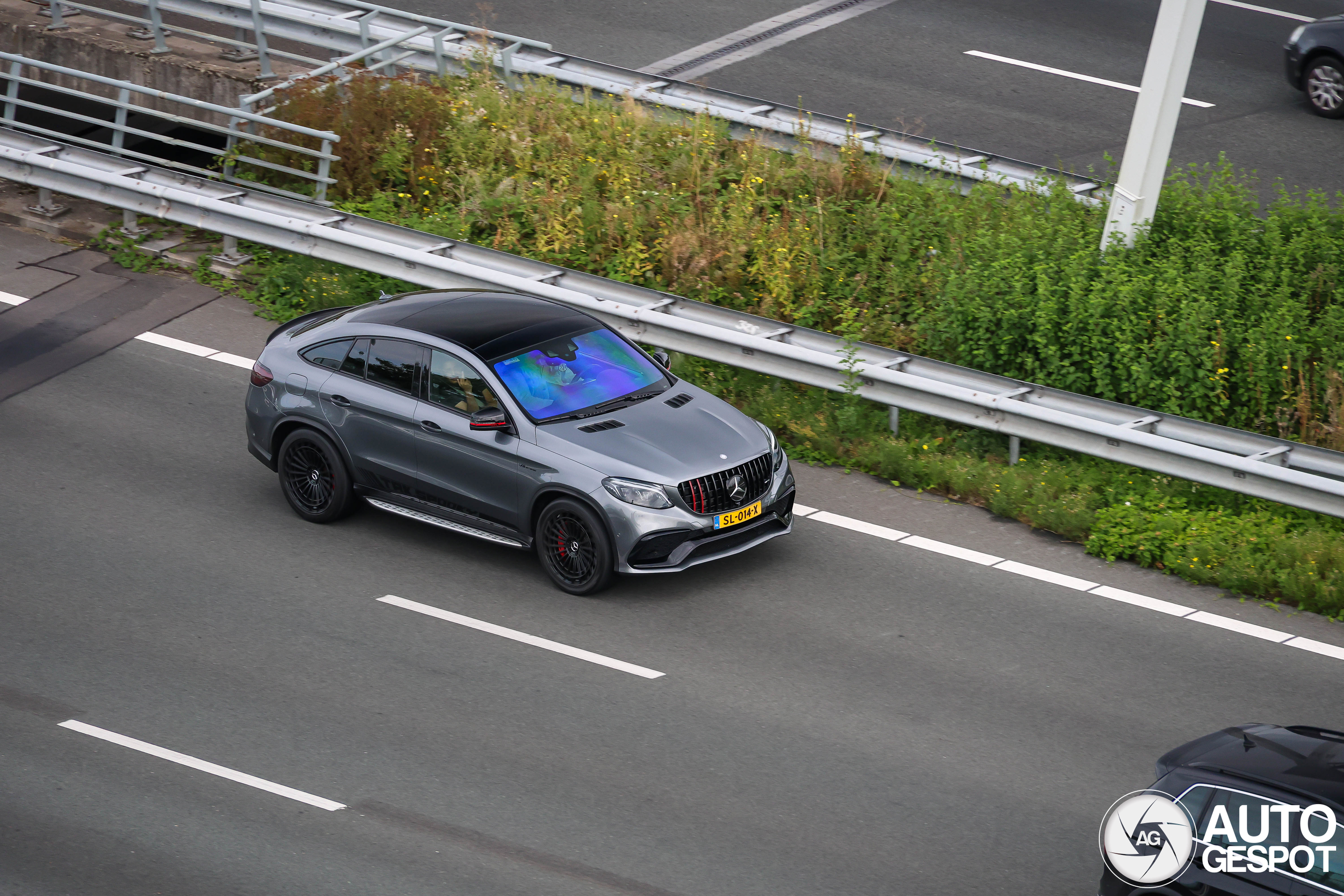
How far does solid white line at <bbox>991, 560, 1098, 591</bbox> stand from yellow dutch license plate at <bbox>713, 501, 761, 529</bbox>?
1.82m

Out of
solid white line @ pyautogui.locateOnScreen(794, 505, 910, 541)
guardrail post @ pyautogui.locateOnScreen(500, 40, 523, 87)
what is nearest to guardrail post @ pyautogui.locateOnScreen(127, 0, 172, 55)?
guardrail post @ pyautogui.locateOnScreen(500, 40, 523, 87)

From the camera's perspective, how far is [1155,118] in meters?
13.3

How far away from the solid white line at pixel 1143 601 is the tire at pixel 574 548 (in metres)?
3.43

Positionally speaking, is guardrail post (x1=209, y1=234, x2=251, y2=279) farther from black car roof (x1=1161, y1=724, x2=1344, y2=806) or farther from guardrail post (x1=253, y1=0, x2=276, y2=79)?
black car roof (x1=1161, y1=724, x2=1344, y2=806)

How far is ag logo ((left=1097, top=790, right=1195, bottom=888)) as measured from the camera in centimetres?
700

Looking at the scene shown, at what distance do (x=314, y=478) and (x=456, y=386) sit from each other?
1.48m

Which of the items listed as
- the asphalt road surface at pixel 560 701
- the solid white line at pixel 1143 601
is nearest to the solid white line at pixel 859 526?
the asphalt road surface at pixel 560 701

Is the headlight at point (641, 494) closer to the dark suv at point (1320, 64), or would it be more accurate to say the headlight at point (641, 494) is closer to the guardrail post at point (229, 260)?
the guardrail post at point (229, 260)

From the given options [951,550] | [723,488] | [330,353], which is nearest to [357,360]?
[330,353]

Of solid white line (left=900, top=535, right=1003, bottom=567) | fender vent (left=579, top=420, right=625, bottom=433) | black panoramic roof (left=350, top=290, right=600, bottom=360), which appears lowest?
solid white line (left=900, top=535, right=1003, bottom=567)

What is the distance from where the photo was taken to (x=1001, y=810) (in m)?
8.96

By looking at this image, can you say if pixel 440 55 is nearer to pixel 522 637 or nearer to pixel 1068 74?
pixel 1068 74

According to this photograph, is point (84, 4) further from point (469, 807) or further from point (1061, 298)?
point (469, 807)

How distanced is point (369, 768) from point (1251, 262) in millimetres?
9276
